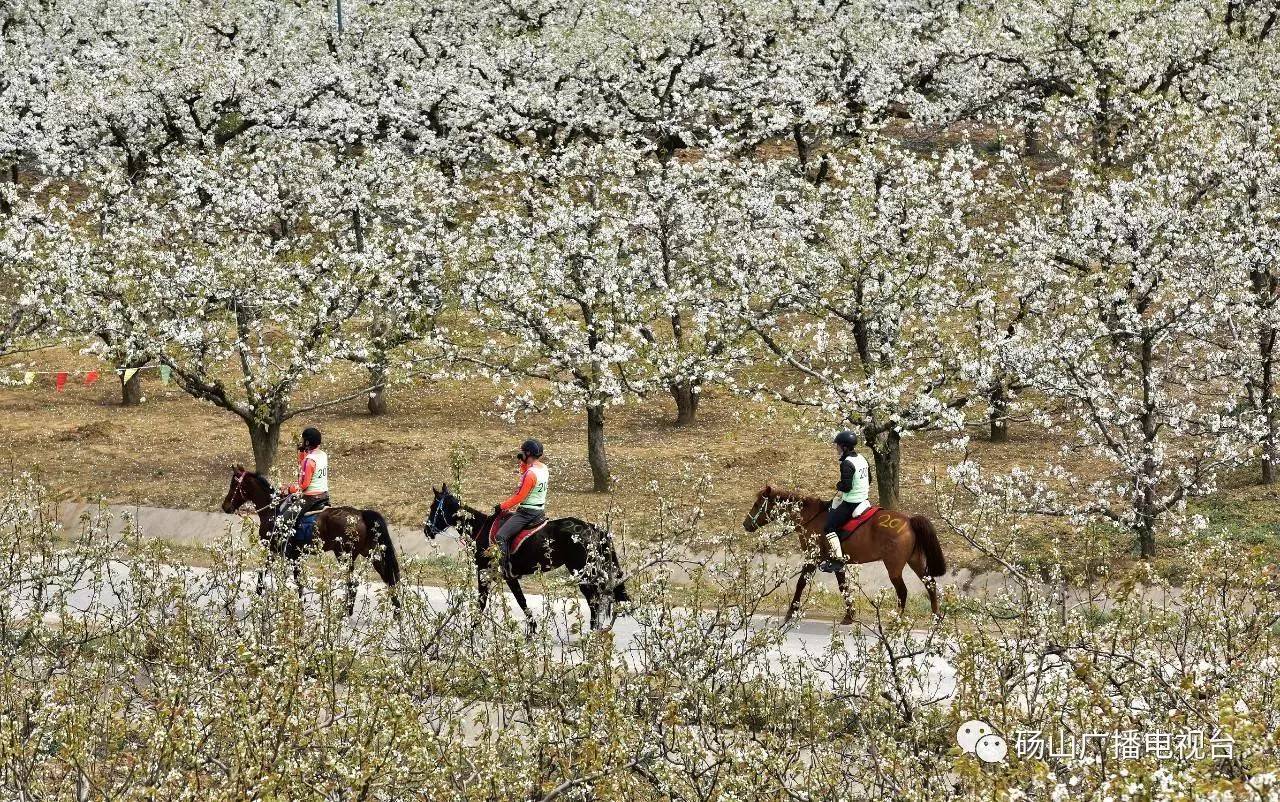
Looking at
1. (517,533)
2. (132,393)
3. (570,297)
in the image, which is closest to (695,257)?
(570,297)

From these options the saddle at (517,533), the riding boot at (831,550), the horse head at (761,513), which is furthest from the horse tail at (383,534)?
the riding boot at (831,550)

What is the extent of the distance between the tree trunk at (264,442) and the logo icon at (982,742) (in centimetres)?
2300

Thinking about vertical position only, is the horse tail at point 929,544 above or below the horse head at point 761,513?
below

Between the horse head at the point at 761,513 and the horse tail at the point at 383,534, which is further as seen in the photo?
the horse tail at the point at 383,534

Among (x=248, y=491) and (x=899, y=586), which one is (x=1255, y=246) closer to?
(x=899, y=586)

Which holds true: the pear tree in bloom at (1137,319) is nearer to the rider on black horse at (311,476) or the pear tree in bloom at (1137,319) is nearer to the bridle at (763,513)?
the bridle at (763,513)

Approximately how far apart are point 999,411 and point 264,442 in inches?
605

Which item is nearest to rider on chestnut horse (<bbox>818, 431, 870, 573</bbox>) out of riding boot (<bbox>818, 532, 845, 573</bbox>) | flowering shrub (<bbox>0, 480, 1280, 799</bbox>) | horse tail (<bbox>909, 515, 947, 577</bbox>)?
riding boot (<bbox>818, 532, 845, 573</bbox>)

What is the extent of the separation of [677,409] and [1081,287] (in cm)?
1456

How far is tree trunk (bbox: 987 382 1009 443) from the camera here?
87.3 ft

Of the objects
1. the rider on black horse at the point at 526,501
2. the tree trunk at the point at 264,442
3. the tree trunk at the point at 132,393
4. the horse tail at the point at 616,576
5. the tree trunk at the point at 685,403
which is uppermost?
the tree trunk at the point at 132,393

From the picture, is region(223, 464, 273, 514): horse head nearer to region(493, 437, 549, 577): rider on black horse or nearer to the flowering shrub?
region(493, 437, 549, 577): rider on black horse

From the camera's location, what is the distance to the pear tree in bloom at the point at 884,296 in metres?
26.1

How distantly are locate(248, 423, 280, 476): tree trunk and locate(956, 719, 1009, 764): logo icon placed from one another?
23.0 meters
